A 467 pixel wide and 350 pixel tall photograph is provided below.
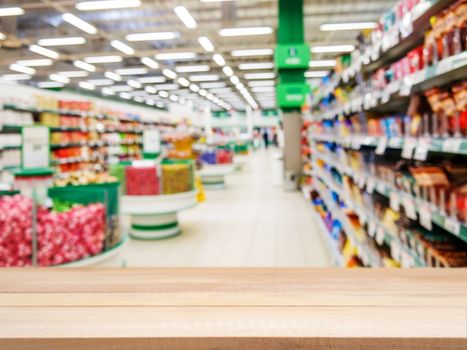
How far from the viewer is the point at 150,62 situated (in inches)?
629

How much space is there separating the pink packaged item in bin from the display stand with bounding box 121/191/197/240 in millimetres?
73

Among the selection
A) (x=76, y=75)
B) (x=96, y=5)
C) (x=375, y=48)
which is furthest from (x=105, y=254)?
(x=76, y=75)

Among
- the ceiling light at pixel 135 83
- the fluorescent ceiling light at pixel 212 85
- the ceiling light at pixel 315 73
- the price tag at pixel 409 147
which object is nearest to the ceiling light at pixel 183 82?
the fluorescent ceiling light at pixel 212 85

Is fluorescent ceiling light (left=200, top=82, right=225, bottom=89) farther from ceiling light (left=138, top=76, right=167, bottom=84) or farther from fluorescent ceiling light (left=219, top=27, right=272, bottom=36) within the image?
fluorescent ceiling light (left=219, top=27, right=272, bottom=36)

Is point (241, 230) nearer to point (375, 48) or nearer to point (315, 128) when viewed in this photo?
point (315, 128)

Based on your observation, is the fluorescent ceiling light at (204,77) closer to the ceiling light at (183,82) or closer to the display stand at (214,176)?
the ceiling light at (183,82)

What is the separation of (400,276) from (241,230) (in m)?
4.79

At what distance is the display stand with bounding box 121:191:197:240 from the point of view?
4969mm

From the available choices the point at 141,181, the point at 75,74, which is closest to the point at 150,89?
the point at 75,74

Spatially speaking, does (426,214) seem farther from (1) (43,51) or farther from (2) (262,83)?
(2) (262,83)

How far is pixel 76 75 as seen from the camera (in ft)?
60.6

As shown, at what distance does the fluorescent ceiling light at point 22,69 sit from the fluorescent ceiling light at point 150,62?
456cm

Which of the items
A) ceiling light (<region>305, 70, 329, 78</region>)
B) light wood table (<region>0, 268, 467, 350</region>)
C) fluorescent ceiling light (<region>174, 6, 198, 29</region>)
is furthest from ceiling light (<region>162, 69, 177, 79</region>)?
light wood table (<region>0, 268, 467, 350</region>)

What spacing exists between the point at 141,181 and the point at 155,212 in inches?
15.4
